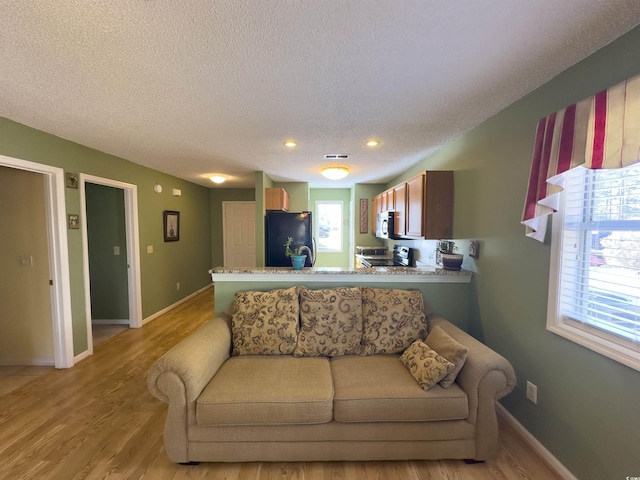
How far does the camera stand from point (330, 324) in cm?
226

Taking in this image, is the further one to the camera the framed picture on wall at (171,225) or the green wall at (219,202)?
the green wall at (219,202)

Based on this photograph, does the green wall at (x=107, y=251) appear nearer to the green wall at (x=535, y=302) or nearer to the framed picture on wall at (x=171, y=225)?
the framed picture on wall at (x=171, y=225)

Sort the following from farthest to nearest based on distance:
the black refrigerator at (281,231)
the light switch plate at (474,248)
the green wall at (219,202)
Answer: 1. the green wall at (219,202)
2. the black refrigerator at (281,231)
3. the light switch plate at (474,248)

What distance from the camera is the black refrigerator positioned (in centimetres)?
443

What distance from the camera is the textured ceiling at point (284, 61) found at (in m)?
1.18

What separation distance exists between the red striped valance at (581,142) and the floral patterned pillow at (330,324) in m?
1.35

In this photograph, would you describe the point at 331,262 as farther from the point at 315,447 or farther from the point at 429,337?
the point at 315,447

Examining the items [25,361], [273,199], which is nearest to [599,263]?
[273,199]

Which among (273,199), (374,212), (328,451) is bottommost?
(328,451)

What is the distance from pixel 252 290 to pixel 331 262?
4283 millimetres

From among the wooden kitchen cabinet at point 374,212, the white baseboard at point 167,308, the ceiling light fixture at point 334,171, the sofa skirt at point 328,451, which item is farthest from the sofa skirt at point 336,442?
the wooden kitchen cabinet at point 374,212

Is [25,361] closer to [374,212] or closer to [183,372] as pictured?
[183,372]

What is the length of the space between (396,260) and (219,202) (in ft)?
13.8

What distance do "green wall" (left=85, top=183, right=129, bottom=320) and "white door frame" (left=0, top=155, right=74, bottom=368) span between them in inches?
46.6
